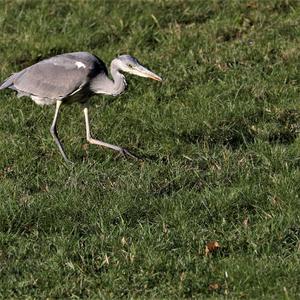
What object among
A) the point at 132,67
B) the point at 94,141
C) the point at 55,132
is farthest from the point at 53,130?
the point at 132,67

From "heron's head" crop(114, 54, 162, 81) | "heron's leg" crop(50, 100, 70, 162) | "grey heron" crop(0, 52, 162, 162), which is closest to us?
"heron's leg" crop(50, 100, 70, 162)

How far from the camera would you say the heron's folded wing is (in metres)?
8.52

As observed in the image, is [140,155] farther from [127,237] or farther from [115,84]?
[127,237]

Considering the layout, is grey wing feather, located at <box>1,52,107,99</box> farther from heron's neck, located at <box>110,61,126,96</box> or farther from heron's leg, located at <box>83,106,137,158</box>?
heron's leg, located at <box>83,106,137,158</box>

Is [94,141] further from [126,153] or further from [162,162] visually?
[162,162]

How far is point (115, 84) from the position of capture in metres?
8.57

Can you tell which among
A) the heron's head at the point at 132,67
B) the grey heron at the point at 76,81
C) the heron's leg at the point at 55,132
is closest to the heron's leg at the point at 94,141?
the grey heron at the point at 76,81

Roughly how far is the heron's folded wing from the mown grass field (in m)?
0.42

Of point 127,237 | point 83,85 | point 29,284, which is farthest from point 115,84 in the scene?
point 29,284

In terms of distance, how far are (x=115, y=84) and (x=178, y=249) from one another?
2656 mm

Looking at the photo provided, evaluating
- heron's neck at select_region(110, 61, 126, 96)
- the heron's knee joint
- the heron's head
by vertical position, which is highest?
the heron's head

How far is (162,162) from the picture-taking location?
802cm

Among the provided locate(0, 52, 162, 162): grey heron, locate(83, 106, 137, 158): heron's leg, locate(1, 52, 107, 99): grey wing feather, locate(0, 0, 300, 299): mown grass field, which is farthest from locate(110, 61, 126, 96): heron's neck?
locate(0, 0, 300, 299): mown grass field

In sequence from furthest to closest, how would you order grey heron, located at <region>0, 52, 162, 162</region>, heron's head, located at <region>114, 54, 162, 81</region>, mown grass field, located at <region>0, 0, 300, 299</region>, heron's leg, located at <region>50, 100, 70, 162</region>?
grey heron, located at <region>0, 52, 162, 162</region> < heron's head, located at <region>114, 54, 162, 81</region> < heron's leg, located at <region>50, 100, 70, 162</region> < mown grass field, located at <region>0, 0, 300, 299</region>
